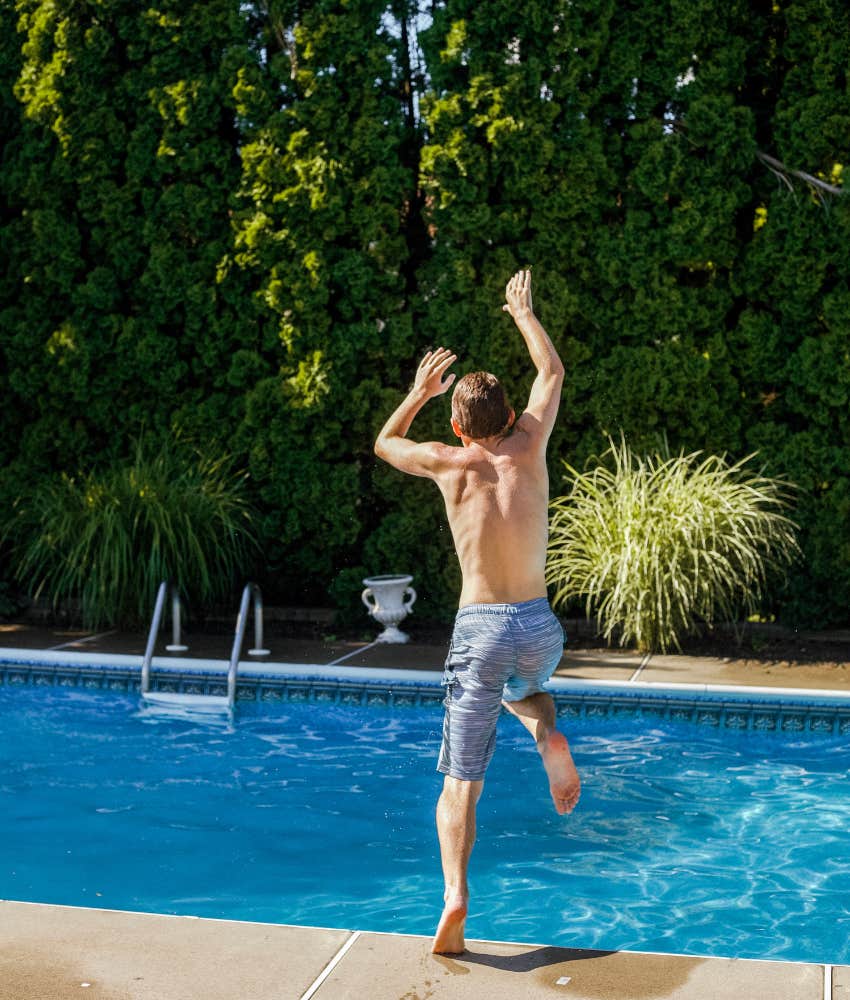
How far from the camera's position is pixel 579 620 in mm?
8586

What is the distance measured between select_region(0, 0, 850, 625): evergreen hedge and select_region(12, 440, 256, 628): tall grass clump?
1.51ft

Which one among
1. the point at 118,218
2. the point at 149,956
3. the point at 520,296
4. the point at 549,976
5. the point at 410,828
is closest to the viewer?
the point at 549,976

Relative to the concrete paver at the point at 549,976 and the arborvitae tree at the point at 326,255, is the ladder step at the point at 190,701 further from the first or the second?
the concrete paver at the point at 549,976

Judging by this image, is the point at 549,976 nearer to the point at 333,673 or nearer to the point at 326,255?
the point at 333,673

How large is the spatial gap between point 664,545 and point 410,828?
9.44ft

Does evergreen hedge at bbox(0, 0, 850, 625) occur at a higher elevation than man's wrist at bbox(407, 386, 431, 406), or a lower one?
higher

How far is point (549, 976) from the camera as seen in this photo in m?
3.06

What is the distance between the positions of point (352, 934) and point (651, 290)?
237 inches

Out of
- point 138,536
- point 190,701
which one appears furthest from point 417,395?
point 138,536

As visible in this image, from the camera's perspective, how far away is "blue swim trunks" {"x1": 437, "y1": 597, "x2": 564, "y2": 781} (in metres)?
3.48

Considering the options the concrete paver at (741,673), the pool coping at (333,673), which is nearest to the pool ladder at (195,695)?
the pool coping at (333,673)

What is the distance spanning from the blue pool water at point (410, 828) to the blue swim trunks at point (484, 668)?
115 centimetres

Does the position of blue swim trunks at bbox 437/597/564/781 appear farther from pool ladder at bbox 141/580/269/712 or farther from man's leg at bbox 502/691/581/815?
pool ladder at bbox 141/580/269/712

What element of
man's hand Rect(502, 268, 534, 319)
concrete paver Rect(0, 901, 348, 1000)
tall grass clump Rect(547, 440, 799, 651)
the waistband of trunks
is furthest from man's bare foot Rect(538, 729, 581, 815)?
tall grass clump Rect(547, 440, 799, 651)
